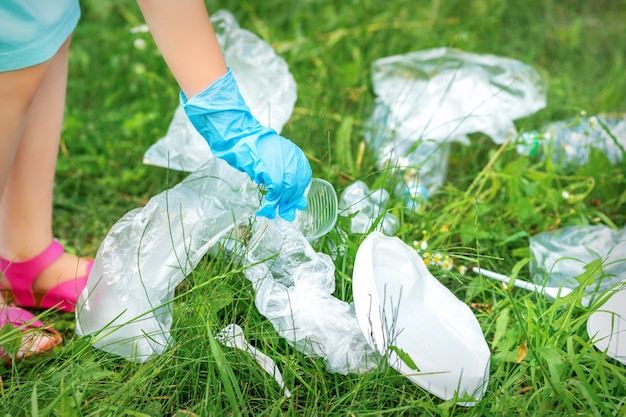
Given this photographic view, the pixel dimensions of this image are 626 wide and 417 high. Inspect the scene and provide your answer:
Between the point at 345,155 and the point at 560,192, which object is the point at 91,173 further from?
the point at 560,192

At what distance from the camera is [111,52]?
2.68 meters

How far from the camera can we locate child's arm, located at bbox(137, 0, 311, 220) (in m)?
1.31

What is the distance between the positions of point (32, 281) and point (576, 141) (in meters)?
1.66

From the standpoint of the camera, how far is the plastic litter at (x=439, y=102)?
211 centimetres

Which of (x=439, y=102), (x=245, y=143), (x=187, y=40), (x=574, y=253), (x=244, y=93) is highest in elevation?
(x=187, y=40)

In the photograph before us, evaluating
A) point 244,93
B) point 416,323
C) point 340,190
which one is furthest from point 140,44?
point 416,323

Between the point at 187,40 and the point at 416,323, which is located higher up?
the point at 187,40

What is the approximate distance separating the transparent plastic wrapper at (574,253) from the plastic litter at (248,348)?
2.22 ft

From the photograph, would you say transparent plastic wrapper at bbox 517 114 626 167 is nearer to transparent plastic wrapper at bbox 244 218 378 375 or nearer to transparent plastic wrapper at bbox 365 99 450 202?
transparent plastic wrapper at bbox 365 99 450 202

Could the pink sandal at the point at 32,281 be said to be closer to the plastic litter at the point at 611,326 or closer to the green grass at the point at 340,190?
the green grass at the point at 340,190

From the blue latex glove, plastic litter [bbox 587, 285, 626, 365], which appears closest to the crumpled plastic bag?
the blue latex glove

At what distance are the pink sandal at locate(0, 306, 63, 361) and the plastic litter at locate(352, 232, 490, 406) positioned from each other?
649 millimetres

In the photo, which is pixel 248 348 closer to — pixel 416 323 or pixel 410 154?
pixel 416 323

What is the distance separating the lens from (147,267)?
1.46m
